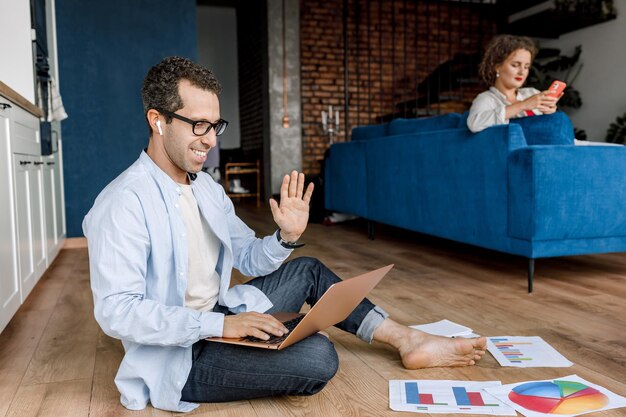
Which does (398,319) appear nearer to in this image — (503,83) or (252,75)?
(503,83)

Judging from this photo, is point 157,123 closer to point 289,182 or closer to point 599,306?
point 289,182

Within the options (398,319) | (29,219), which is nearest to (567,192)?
(398,319)

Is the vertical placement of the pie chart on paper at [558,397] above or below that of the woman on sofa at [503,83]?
below

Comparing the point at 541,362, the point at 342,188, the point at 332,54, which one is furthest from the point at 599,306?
the point at 332,54

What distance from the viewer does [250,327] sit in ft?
4.28

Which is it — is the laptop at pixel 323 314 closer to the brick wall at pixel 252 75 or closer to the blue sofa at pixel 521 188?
Answer: the blue sofa at pixel 521 188

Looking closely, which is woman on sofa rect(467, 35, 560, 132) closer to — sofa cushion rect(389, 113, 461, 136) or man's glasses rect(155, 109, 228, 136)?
sofa cushion rect(389, 113, 461, 136)

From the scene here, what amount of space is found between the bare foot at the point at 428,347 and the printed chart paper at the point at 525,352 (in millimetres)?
117

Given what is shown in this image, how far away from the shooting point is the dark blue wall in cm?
448

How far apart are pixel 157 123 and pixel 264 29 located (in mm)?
6584

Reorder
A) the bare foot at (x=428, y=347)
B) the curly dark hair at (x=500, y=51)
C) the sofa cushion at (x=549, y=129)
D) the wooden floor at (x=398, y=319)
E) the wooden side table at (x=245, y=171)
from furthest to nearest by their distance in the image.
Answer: the wooden side table at (x=245, y=171) → the curly dark hair at (x=500, y=51) → the sofa cushion at (x=549, y=129) → the bare foot at (x=428, y=347) → the wooden floor at (x=398, y=319)

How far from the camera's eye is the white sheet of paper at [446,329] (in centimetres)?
197

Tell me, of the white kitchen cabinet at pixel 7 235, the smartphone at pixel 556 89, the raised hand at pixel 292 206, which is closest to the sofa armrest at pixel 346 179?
the smartphone at pixel 556 89

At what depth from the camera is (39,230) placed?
295 centimetres
